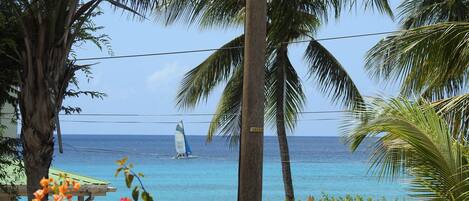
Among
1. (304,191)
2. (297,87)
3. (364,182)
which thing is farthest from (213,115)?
(364,182)

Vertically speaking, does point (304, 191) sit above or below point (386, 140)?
below

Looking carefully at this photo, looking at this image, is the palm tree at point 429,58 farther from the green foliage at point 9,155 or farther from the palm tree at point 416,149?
the green foliage at point 9,155

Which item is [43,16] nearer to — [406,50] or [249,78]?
[249,78]

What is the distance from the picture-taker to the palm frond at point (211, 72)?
19062 mm

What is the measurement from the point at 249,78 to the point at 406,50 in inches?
153

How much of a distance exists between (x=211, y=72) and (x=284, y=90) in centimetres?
187

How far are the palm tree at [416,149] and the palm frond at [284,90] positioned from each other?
10.3m

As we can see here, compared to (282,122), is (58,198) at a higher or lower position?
lower

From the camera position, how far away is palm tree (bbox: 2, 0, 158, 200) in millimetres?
9680

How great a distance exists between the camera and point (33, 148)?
9688 mm

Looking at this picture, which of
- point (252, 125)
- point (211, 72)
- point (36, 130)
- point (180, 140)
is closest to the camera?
point (252, 125)

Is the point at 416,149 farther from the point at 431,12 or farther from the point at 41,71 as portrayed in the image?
the point at 431,12

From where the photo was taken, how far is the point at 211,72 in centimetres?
1917

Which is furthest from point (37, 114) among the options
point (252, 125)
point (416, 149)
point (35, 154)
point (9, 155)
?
point (416, 149)
